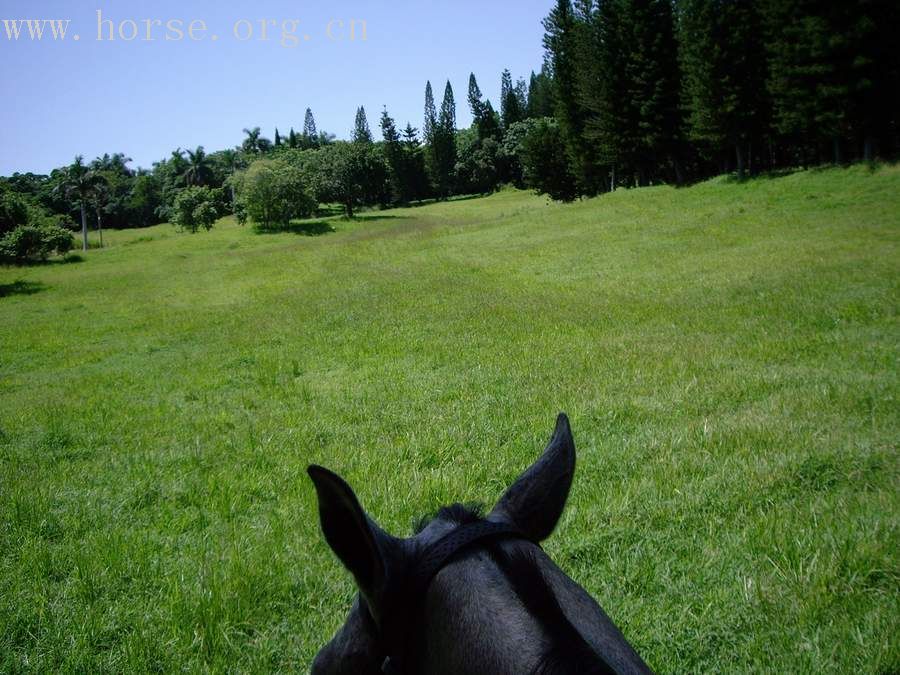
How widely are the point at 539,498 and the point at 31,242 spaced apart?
41494 mm

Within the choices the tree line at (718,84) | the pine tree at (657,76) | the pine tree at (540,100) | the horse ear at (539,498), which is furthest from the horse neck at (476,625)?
the pine tree at (540,100)

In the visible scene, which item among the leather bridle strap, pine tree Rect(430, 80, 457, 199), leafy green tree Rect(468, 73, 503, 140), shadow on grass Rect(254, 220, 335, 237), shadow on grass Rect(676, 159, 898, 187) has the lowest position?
the leather bridle strap

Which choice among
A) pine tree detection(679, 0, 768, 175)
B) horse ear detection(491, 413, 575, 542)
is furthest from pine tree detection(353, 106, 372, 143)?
horse ear detection(491, 413, 575, 542)

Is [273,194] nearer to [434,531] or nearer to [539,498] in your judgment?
[539,498]

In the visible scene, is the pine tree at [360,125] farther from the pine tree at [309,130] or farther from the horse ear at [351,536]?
the horse ear at [351,536]

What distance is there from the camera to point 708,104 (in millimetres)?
35875

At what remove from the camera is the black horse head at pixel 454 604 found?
41.6 inches

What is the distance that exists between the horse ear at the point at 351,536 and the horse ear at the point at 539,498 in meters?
0.46

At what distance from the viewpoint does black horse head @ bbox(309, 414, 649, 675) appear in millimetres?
1056

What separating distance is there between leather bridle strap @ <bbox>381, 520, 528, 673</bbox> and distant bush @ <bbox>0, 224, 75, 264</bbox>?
131 feet

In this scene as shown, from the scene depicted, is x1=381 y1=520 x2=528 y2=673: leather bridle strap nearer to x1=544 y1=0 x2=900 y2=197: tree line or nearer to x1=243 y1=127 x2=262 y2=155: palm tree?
x1=544 y1=0 x2=900 y2=197: tree line

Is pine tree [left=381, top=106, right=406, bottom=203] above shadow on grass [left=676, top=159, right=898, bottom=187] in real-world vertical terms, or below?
above

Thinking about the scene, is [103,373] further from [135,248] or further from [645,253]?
[135,248]

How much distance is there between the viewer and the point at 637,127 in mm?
44312
